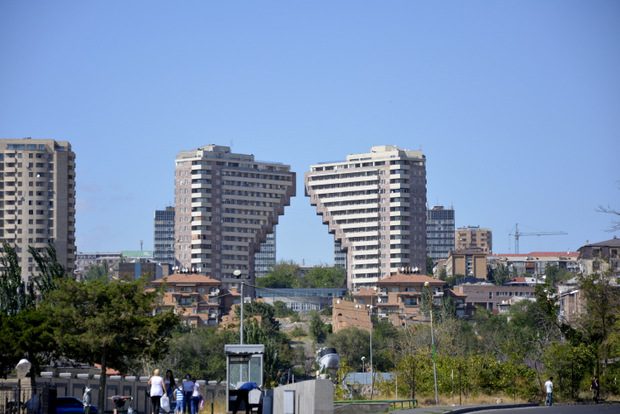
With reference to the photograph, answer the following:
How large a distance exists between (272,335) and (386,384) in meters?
78.5

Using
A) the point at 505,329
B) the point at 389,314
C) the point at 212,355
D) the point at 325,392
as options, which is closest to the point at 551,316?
the point at 325,392

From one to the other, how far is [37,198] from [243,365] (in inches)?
A: 5828

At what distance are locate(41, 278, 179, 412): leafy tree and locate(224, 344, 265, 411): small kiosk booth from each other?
10154mm

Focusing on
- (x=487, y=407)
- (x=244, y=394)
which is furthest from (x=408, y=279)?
(x=244, y=394)

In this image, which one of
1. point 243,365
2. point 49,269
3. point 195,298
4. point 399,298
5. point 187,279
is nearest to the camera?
point 243,365

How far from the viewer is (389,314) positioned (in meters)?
167

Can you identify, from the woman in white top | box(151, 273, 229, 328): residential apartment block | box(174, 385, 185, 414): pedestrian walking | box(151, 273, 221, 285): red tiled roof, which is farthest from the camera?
box(151, 273, 221, 285): red tiled roof

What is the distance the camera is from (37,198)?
177875 millimetres

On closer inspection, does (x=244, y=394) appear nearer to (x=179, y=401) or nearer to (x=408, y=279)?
(x=179, y=401)

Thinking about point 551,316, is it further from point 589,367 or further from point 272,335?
point 272,335

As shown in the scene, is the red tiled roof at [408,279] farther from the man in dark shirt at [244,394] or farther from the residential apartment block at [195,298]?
the man in dark shirt at [244,394]

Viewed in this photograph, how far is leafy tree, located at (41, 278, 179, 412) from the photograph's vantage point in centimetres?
4650

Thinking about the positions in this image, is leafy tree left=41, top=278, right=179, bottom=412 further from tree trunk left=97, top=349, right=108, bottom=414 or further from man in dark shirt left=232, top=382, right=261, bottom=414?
man in dark shirt left=232, top=382, right=261, bottom=414

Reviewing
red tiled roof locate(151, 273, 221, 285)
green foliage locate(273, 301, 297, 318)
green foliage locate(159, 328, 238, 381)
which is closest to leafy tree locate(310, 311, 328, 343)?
green foliage locate(273, 301, 297, 318)
